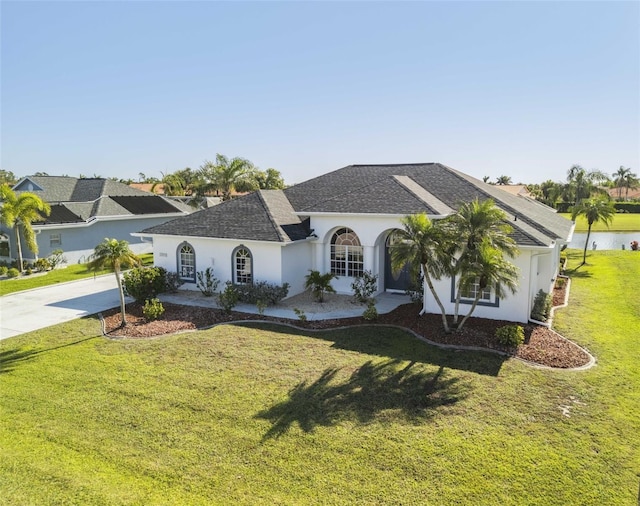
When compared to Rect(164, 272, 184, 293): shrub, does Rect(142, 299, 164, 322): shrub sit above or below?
below

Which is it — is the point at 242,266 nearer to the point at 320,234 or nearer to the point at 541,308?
the point at 320,234

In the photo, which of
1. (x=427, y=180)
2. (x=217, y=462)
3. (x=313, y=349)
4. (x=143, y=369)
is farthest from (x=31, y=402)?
(x=427, y=180)

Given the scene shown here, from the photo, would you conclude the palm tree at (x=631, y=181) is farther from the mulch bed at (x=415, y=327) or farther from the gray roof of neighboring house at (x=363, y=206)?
the mulch bed at (x=415, y=327)

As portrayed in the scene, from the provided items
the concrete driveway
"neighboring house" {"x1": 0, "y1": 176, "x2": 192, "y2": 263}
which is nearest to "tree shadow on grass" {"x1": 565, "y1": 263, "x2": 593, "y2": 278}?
the concrete driveway

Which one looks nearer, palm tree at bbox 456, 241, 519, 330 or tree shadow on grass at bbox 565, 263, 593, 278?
palm tree at bbox 456, 241, 519, 330

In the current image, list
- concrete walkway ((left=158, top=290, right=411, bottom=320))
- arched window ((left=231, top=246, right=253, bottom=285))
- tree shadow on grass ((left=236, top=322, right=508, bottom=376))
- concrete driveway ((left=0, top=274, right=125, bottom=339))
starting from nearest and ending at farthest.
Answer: tree shadow on grass ((left=236, top=322, right=508, bottom=376)) → concrete driveway ((left=0, top=274, right=125, bottom=339)) → concrete walkway ((left=158, top=290, right=411, bottom=320)) → arched window ((left=231, top=246, right=253, bottom=285))

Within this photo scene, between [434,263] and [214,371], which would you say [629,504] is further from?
[214,371]

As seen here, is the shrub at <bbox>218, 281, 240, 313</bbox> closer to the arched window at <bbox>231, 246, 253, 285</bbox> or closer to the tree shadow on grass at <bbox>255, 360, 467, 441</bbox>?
the arched window at <bbox>231, 246, 253, 285</bbox>
